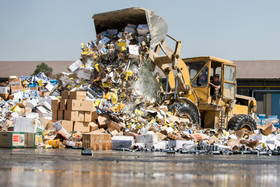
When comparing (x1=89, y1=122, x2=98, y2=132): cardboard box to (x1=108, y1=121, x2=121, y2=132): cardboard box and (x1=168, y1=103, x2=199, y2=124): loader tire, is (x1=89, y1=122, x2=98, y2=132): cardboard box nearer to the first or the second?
(x1=108, y1=121, x2=121, y2=132): cardboard box

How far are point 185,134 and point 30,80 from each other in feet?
25.0

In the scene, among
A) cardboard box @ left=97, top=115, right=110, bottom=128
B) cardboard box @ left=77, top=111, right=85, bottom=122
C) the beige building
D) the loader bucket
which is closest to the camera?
cardboard box @ left=77, top=111, right=85, bottom=122

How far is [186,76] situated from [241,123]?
2538mm

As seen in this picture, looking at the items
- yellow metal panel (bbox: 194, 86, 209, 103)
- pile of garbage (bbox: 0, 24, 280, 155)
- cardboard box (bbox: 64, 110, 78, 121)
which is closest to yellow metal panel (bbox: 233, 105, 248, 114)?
pile of garbage (bbox: 0, 24, 280, 155)

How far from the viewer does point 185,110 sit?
13797 mm

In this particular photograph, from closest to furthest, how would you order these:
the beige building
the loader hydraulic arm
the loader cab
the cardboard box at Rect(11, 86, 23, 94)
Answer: the loader hydraulic arm → the loader cab → the cardboard box at Rect(11, 86, 23, 94) → the beige building

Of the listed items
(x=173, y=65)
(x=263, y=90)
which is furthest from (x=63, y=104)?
(x=263, y=90)

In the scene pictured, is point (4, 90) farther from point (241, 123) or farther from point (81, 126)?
point (241, 123)

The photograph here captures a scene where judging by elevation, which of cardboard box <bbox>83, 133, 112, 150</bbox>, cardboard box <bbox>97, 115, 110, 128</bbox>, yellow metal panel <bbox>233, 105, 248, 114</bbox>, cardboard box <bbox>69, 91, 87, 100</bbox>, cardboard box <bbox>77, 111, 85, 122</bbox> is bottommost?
cardboard box <bbox>83, 133, 112, 150</bbox>

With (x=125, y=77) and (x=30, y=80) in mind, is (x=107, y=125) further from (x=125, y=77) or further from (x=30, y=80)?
(x=30, y=80)

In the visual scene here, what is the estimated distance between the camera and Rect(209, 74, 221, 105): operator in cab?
1439 centimetres

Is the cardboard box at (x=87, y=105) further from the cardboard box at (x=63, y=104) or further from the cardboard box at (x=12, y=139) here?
the cardboard box at (x=12, y=139)

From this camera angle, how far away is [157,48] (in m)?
14.3

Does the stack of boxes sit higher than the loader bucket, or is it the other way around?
the loader bucket
